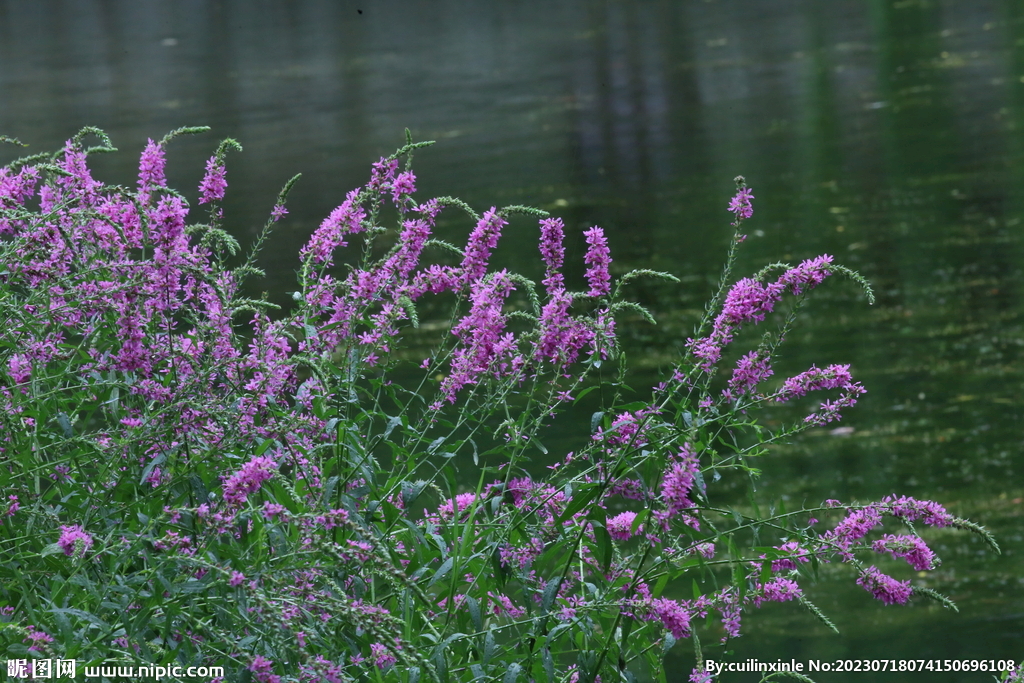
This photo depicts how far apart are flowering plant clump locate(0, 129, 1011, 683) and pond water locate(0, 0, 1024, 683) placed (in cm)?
184

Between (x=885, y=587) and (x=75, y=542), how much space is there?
1615 millimetres

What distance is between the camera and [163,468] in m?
2.87

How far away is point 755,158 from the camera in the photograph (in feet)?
45.4

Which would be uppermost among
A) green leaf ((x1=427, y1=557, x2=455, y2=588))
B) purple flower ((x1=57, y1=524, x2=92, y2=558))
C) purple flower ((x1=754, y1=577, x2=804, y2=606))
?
purple flower ((x1=57, y1=524, x2=92, y2=558))

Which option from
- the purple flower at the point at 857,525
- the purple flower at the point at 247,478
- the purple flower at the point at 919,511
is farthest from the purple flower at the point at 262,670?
the purple flower at the point at 919,511

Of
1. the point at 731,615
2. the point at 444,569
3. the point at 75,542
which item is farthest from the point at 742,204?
the point at 75,542

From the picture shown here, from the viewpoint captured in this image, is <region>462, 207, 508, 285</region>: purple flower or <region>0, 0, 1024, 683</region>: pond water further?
<region>0, 0, 1024, 683</region>: pond water

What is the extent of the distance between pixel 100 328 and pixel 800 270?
161cm

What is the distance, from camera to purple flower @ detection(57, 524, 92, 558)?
2285mm

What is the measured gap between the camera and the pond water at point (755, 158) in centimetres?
588

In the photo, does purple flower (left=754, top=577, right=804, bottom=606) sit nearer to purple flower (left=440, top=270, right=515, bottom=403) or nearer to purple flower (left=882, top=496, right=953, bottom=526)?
purple flower (left=882, top=496, right=953, bottom=526)

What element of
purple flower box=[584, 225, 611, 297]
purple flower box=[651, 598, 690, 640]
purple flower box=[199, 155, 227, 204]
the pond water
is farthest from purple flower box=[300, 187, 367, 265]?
the pond water

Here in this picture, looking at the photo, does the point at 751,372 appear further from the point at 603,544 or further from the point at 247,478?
the point at 247,478

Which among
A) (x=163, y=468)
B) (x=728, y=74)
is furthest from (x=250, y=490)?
(x=728, y=74)
